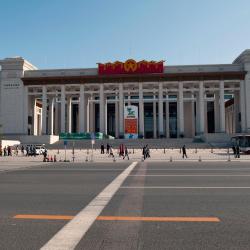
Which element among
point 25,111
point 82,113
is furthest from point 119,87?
point 25,111

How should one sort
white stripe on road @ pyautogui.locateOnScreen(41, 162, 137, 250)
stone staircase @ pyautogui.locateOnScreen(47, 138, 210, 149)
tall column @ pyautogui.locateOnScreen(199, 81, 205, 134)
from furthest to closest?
tall column @ pyautogui.locateOnScreen(199, 81, 205, 134)
stone staircase @ pyautogui.locateOnScreen(47, 138, 210, 149)
white stripe on road @ pyautogui.locateOnScreen(41, 162, 137, 250)

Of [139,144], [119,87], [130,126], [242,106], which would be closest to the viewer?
[130,126]

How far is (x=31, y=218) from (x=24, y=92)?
87.4 metres

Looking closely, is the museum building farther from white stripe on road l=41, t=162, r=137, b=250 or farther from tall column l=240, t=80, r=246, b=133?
white stripe on road l=41, t=162, r=137, b=250

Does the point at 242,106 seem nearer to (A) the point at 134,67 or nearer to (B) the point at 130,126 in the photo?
(A) the point at 134,67

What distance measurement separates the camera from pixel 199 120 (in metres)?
89.9

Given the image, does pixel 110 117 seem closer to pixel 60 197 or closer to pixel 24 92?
pixel 24 92

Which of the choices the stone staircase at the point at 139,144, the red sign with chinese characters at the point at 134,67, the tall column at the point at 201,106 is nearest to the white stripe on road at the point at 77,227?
the stone staircase at the point at 139,144

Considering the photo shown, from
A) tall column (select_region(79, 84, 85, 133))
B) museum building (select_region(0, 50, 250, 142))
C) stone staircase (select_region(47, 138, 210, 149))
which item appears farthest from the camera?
tall column (select_region(79, 84, 85, 133))

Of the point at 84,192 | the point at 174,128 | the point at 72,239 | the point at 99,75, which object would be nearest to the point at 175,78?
the point at 99,75

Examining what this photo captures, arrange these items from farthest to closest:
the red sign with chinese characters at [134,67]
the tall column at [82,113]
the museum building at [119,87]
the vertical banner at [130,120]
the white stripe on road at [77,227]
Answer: the tall column at [82,113]
the museum building at [119,87]
the red sign with chinese characters at [134,67]
the vertical banner at [130,120]
the white stripe on road at [77,227]

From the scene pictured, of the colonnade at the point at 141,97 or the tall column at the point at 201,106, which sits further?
the colonnade at the point at 141,97

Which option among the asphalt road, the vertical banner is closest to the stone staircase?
the vertical banner

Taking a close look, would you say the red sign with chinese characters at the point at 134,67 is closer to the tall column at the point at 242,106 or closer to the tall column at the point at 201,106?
the tall column at the point at 201,106
